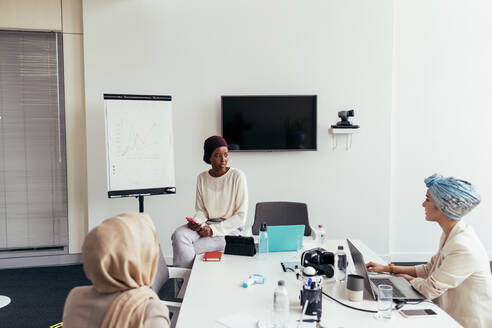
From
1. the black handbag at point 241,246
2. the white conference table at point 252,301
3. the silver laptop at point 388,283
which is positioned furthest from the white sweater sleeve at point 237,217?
the silver laptop at point 388,283

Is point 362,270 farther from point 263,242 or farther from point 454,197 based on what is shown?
point 263,242

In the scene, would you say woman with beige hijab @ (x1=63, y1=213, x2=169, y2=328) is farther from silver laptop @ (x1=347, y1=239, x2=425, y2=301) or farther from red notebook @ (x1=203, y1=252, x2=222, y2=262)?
red notebook @ (x1=203, y1=252, x2=222, y2=262)

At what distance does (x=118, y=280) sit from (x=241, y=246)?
1.38 m

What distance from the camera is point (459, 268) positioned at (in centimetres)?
185

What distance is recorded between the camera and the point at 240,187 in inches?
125

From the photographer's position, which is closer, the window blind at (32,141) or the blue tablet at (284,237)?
the blue tablet at (284,237)

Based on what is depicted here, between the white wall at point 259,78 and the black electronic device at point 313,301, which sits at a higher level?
the white wall at point 259,78

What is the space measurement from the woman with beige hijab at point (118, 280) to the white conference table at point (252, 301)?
44 cm

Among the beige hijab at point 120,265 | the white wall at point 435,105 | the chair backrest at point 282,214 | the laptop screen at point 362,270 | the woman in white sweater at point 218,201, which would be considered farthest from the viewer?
the white wall at point 435,105

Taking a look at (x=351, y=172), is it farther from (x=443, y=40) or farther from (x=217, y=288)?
(x=217, y=288)

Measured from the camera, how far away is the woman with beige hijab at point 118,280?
114cm

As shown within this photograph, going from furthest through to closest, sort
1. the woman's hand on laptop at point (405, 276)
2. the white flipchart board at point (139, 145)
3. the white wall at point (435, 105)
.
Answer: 1. the white wall at point (435, 105)
2. the white flipchart board at point (139, 145)
3. the woman's hand on laptop at point (405, 276)

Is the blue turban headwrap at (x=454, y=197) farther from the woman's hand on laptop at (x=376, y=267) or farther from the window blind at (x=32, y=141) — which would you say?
the window blind at (x=32, y=141)

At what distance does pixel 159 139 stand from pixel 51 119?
142cm
